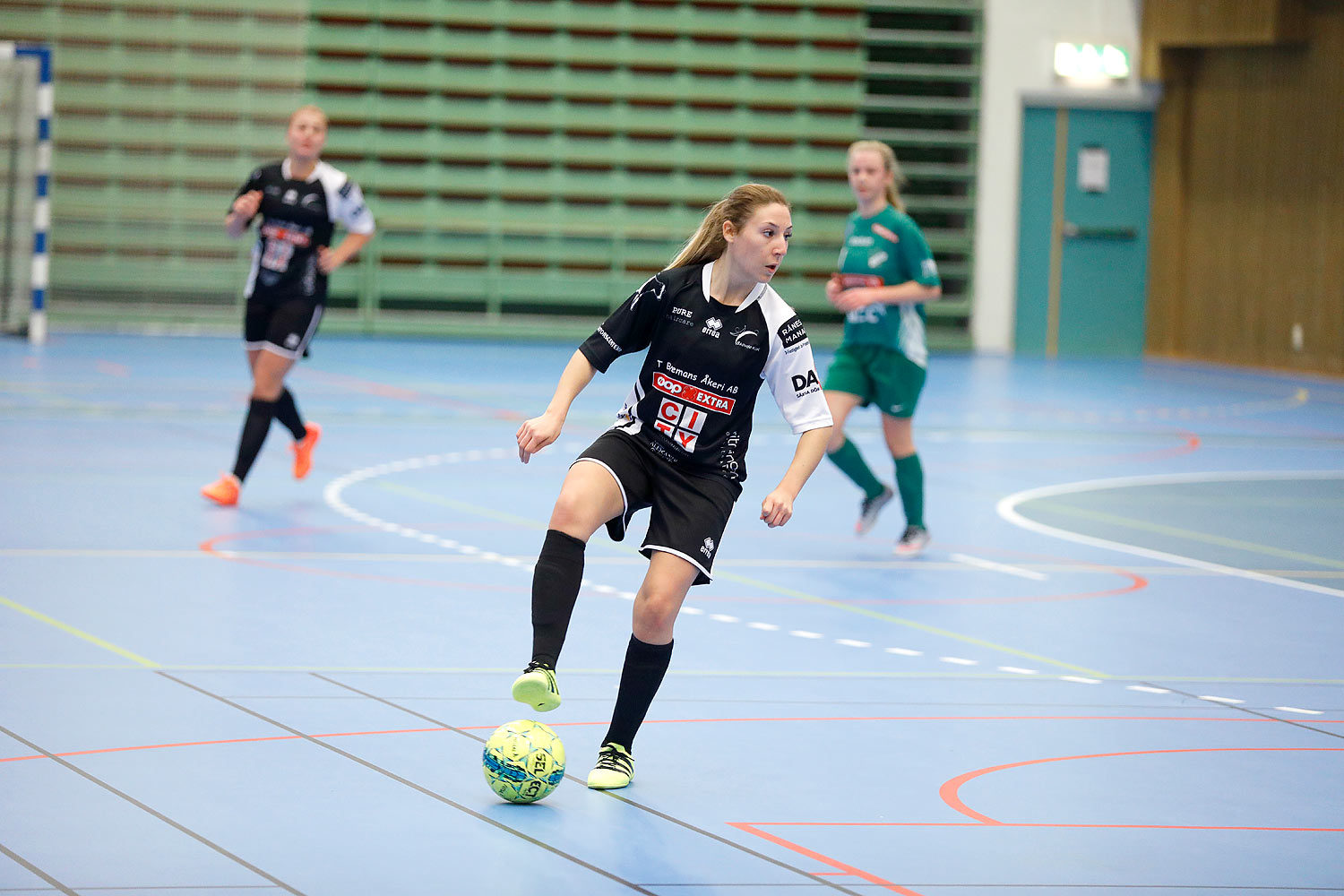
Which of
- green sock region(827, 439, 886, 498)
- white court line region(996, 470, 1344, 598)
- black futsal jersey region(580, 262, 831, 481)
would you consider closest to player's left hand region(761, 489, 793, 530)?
black futsal jersey region(580, 262, 831, 481)

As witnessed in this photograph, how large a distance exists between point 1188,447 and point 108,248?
12862 mm

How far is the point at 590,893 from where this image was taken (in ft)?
10.6

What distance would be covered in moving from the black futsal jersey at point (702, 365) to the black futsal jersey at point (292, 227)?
4533 mm

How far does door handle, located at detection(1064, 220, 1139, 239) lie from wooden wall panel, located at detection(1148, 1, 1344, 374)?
33 cm

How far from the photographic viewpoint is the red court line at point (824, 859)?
131 inches

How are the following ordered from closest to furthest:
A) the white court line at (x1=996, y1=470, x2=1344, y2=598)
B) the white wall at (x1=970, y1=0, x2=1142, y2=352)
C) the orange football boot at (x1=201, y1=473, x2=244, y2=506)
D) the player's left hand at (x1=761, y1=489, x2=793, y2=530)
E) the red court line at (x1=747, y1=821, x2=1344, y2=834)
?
the red court line at (x1=747, y1=821, x2=1344, y2=834) < the player's left hand at (x1=761, y1=489, x2=793, y2=530) < the white court line at (x1=996, y1=470, x2=1344, y2=598) < the orange football boot at (x1=201, y1=473, x2=244, y2=506) < the white wall at (x1=970, y1=0, x2=1142, y2=352)

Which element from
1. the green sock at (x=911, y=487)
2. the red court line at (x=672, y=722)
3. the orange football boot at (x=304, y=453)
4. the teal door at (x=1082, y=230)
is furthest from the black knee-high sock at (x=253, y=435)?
the teal door at (x=1082, y=230)

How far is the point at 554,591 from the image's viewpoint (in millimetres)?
4000

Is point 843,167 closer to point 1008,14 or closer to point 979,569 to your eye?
point 1008,14

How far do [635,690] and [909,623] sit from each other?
91.3 inches

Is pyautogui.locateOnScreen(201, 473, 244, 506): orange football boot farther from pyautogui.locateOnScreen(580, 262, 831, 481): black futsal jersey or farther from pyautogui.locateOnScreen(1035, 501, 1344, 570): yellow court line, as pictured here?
pyautogui.locateOnScreen(580, 262, 831, 481): black futsal jersey

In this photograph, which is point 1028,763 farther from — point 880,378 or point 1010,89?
point 1010,89

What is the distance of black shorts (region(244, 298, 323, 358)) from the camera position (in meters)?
8.48

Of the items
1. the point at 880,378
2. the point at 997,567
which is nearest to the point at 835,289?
the point at 880,378
